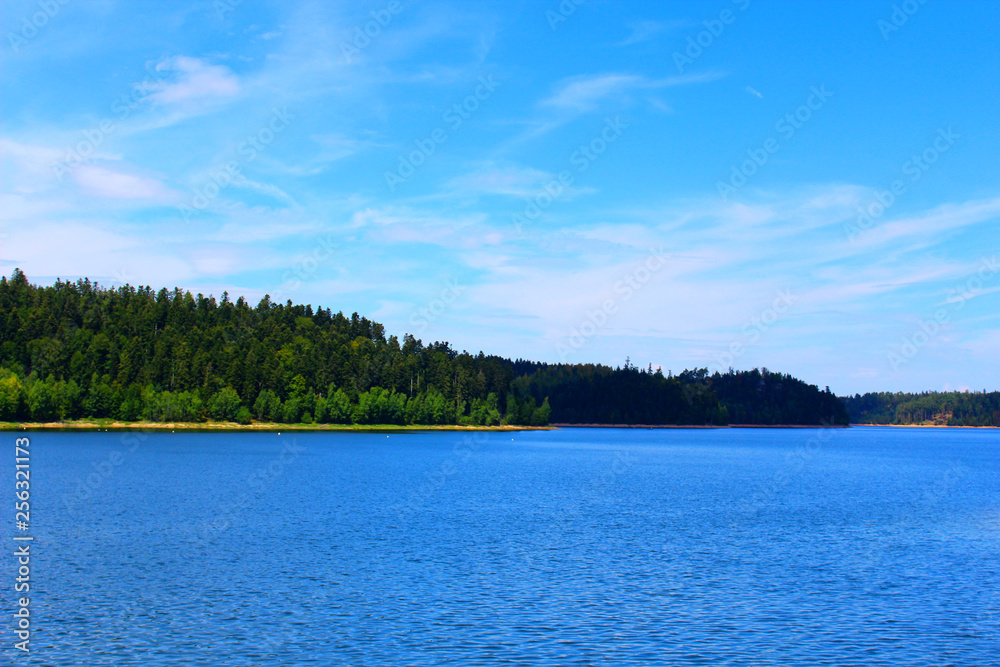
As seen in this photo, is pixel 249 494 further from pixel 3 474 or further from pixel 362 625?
pixel 362 625

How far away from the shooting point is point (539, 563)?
43500 mm

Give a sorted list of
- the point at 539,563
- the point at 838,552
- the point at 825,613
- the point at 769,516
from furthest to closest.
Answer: the point at 769,516 → the point at 838,552 → the point at 539,563 → the point at 825,613

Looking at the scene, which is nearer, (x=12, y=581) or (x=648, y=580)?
(x=12, y=581)

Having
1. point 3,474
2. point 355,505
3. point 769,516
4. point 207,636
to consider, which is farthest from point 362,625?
point 3,474

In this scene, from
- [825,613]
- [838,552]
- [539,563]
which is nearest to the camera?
[825,613]

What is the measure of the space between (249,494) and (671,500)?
43.0 meters

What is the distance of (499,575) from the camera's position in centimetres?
4016

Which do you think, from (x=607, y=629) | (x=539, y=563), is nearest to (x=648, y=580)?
(x=539, y=563)

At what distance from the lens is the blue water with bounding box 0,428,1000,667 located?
28156 millimetres

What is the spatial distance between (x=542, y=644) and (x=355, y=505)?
4401 cm

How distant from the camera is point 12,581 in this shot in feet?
118

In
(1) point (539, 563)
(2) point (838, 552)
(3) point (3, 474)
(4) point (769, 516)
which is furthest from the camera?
(3) point (3, 474)

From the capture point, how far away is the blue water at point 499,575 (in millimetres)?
28156

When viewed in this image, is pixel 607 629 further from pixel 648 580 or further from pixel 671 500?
pixel 671 500
